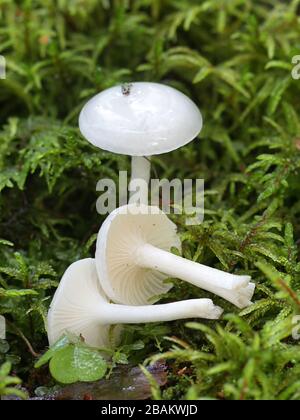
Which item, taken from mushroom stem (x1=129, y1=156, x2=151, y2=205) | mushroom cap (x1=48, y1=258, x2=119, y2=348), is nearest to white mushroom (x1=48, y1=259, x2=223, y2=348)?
mushroom cap (x1=48, y1=258, x2=119, y2=348)

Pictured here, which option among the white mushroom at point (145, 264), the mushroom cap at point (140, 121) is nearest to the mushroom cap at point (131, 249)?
the white mushroom at point (145, 264)

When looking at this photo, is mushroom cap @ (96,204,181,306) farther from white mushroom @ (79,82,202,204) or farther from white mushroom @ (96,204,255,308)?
white mushroom @ (79,82,202,204)

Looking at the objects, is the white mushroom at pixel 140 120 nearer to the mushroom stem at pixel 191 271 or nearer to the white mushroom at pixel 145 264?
the white mushroom at pixel 145 264

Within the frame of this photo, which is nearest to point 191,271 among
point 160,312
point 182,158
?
point 160,312

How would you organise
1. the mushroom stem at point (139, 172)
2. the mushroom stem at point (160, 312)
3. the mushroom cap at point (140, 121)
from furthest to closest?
the mushroom stem at point (139, 172) < the mushroom cap at point (140, 121) < the mushroom stem at point (160, 312)

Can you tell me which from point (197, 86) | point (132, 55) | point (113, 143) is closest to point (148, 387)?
point (113, 143)

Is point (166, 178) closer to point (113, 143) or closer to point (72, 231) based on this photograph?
point (72, 231)

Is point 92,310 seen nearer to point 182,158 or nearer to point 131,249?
point 131,249
